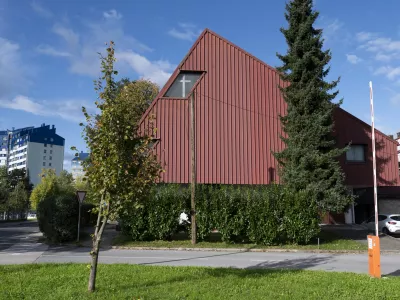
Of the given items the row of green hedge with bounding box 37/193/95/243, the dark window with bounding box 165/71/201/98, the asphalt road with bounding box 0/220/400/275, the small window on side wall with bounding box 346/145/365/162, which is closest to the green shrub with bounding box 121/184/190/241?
the asphalt road with bounding box 0/220/400/275

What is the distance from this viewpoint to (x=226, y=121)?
25.1m

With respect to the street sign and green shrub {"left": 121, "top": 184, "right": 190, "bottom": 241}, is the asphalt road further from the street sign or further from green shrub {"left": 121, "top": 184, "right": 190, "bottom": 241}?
the street sign

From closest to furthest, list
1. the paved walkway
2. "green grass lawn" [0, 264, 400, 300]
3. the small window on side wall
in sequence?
"green grass lawn" [0, 264, 400, 300], the paved walkway, the small window on side wall

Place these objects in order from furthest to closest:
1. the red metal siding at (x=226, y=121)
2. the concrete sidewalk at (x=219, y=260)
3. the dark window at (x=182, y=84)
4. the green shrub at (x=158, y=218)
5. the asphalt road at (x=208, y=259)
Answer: the dark window at (x=182, y=84), the red metal siding at (x=226, y=121), the green shrub at (x=158, y=218), the asphalt road at (x=208, y=259), the concrete sidewalk at (x=219, y=260)

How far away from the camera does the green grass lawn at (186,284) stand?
755 cm

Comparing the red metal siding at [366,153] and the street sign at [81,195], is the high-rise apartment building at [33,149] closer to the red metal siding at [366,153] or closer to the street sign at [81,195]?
the street sign at [81,195]

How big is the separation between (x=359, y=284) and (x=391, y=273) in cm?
351

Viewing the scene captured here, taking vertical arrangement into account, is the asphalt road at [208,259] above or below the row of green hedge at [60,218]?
below

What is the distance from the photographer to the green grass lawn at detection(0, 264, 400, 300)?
755 cm

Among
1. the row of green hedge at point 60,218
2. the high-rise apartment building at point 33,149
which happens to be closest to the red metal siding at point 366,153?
the row of green hedge at point 60,218

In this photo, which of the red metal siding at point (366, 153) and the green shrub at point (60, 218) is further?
the red metal siding at point (366, 153)

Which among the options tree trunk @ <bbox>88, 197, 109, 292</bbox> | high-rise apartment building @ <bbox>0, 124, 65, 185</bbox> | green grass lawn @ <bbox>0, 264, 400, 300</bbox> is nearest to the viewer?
green grass lawn @ <bbox>0, 264, 400, 300</bbox>

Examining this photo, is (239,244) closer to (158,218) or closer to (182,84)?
(158,218)

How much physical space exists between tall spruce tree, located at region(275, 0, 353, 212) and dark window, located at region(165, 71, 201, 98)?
6456 millimetres
